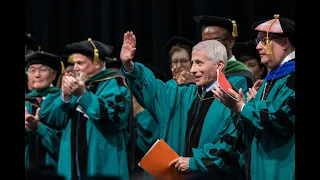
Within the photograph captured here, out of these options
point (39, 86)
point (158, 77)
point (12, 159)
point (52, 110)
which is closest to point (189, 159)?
point (158, 77)

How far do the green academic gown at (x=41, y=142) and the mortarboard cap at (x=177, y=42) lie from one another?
1362 millimetres

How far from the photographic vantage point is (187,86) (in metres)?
5.43

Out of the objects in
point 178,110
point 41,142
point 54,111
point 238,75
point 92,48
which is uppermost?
point 92,48

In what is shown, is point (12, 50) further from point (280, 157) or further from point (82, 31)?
point (280, 157)

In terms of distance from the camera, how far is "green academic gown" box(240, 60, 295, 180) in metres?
4.76

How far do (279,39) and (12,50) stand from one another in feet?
5.77

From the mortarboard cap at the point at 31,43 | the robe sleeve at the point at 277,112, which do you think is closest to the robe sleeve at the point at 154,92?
the robe sleeve at the point at 277,112

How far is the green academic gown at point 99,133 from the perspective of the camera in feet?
20.2

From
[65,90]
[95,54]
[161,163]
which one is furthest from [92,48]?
[161,163]

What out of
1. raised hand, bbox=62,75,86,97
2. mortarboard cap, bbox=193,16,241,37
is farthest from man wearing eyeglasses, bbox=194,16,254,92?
raised hand, bbox=62,75,86,97

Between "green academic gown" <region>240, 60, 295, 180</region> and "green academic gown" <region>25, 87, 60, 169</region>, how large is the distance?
2.25 metres

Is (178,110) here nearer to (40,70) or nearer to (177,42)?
(177,42)

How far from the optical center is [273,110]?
4.76 meters

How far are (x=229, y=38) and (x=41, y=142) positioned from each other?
6.90ft
